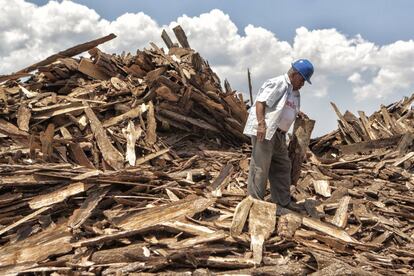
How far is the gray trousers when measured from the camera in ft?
20.0

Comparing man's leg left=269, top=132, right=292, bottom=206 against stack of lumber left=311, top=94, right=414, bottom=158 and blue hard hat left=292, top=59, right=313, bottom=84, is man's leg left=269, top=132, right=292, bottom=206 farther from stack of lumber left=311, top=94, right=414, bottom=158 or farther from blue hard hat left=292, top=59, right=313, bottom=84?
stack of lumber left=311, top=94, right=414, bottom=158

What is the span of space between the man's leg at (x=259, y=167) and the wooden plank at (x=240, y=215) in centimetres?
17

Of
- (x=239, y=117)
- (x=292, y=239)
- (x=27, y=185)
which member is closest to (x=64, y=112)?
(x=27, y=185)

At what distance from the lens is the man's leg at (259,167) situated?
6062mm

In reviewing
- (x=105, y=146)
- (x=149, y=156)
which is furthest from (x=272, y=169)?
(x=105, y=146)

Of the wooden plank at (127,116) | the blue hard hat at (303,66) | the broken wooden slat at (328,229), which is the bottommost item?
the broken wooden slat at (328,229)

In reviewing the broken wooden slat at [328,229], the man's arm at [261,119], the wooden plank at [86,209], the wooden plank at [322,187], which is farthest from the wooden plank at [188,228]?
the wooden plank at [322,187]

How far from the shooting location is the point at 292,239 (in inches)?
211

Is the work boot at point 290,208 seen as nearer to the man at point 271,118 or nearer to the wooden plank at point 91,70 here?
the man at point 271,118

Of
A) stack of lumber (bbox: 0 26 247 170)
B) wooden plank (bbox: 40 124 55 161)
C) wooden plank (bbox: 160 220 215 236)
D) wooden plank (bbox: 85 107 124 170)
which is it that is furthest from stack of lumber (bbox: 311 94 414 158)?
wooden plank (bbox: 40 124 55 161)

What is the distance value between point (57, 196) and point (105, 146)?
198 cm

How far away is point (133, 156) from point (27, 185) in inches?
75.3

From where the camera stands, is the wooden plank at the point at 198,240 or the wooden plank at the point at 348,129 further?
the wooden plank at the point at 348,129

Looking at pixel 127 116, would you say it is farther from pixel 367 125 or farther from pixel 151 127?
pixel 367 125
